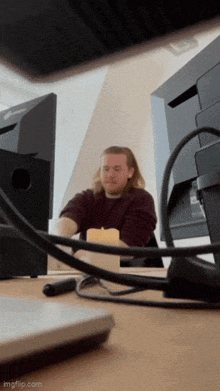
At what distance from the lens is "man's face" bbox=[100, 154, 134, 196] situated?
1.59 m

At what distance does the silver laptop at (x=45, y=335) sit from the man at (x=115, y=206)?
112 cm

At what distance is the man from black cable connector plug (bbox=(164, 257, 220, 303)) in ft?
3.25

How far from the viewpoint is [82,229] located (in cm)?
150

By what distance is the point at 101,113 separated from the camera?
2.33 meters

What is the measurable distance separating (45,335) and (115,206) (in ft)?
4.59

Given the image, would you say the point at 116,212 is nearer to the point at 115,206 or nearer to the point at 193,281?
the point at 115,206

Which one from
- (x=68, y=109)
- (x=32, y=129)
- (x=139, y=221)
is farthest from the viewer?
(x=68, y=109)

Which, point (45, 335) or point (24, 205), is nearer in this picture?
point (45, 335)

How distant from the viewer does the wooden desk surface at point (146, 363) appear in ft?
0.34

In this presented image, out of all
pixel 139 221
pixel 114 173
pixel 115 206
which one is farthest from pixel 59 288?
pixel 114 173

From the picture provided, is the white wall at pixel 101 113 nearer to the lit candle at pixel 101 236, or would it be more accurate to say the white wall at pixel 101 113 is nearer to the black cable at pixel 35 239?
the lit candle at pixel 101 236

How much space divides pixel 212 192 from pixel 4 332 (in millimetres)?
296

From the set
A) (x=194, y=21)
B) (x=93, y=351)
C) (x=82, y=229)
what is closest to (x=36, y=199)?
(x=93, y=351)

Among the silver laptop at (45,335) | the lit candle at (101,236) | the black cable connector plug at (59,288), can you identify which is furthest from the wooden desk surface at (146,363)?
the lit candle at (101,236)
